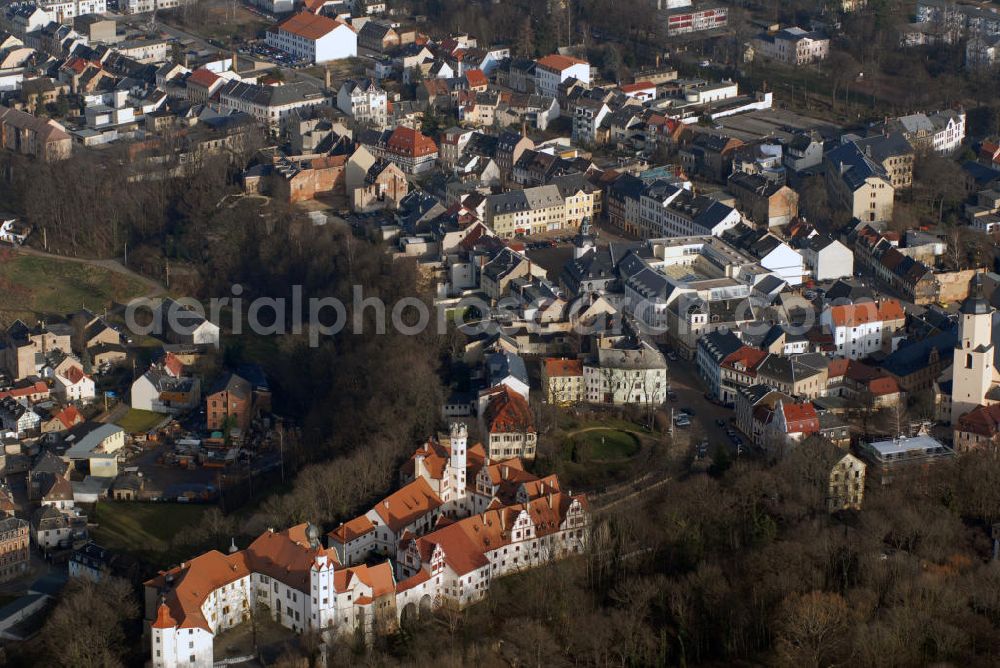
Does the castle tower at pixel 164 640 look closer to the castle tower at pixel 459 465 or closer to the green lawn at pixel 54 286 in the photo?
the castle tower at pixel 459 465

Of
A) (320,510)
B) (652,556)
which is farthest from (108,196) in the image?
(652,556)

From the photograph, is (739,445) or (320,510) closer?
(320,510)

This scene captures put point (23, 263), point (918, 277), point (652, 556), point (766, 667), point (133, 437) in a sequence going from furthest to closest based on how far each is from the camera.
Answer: point (23, 263) < point (918, 277) < point (133, 437) < point (652, 556) < point (766, 667)

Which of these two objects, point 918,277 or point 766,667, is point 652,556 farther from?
point 918,277

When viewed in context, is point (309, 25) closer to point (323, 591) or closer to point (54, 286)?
point (54, 286)

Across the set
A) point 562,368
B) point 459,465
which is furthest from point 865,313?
point 459,465

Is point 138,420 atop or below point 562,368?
below

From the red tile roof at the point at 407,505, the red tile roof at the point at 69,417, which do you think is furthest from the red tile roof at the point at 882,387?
the red tile roof at the point at 69,417
